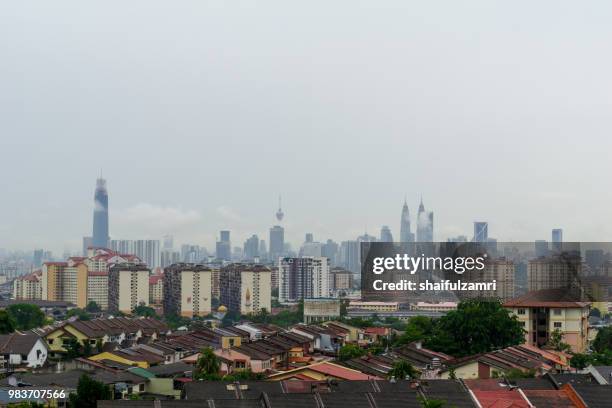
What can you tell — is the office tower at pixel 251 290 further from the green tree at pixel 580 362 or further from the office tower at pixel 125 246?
the office tower at pixel 125 246

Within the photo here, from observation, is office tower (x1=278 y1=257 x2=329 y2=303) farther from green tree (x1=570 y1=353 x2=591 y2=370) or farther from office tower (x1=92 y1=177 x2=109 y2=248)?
office tower (x1=92 y1=177 x2=109 y2=248)

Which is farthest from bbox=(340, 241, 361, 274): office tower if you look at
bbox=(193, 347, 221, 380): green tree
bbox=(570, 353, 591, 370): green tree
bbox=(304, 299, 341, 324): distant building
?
bbox=(193, 347, 221, 380): green tree

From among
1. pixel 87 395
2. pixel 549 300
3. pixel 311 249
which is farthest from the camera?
pixel 311 249

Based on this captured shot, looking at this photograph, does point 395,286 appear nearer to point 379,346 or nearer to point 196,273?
point 379,346

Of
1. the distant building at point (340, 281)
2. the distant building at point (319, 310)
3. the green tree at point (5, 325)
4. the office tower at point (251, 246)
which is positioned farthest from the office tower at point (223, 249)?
the green tree at point (5, 325)

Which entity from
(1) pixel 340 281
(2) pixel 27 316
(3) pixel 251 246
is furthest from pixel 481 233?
(3) pixel 251 246

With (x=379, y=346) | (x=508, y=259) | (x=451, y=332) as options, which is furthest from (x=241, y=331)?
(x=508, y=259)

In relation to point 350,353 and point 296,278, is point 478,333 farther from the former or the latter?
point 296,278
